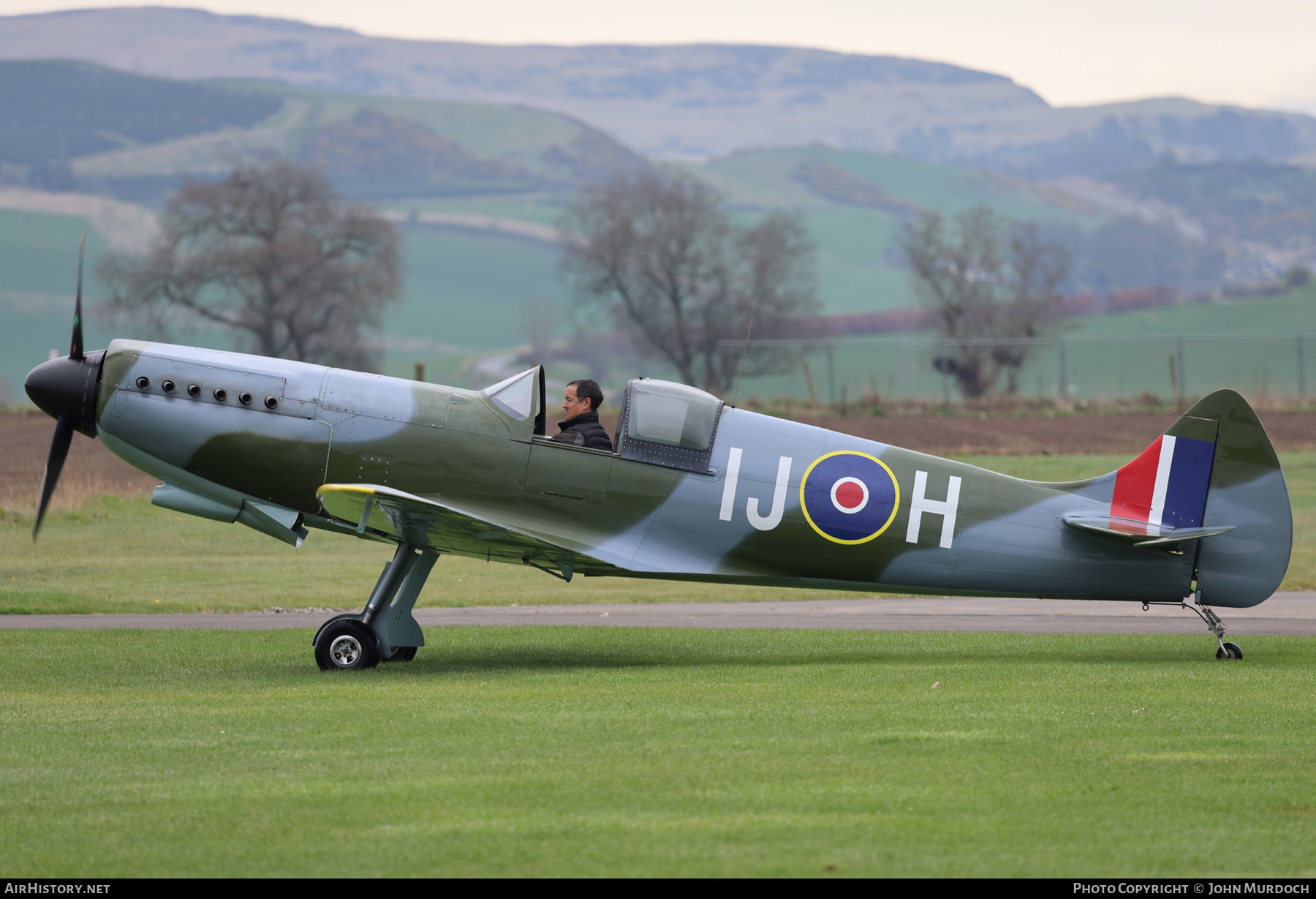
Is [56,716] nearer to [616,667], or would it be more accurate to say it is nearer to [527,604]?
[616,667]

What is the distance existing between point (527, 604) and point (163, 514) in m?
11.8

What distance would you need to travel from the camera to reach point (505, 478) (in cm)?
1116

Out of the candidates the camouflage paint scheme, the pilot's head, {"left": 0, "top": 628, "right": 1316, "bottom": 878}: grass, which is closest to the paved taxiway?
{"left": 0, "top": 628, "right": 1316, "bottom": 878}: grass

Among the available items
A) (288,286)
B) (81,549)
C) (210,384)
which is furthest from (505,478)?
(288,286)

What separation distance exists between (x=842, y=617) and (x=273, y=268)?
53.3 meters

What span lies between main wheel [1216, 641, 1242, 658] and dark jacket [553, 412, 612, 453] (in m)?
5.40

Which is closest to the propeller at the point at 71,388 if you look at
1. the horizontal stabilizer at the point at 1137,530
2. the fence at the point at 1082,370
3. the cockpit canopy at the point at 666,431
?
the cockpit canopy at the point at 666,431

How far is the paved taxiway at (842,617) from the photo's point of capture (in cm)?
1391

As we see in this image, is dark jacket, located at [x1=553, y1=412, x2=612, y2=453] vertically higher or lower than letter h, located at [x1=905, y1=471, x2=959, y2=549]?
higher

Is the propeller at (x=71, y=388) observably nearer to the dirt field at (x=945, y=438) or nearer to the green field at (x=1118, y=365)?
the dirt field at (x=945, y=438)

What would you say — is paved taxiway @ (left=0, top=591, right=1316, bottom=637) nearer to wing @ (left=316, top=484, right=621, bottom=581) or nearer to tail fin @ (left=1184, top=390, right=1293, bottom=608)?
tail fin @ (left=1184, top=390, right=1293, bottom=608)

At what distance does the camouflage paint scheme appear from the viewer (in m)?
11.1

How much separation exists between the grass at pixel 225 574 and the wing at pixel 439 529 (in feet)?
16.9

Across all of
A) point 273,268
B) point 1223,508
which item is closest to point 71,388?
point 1223,508
